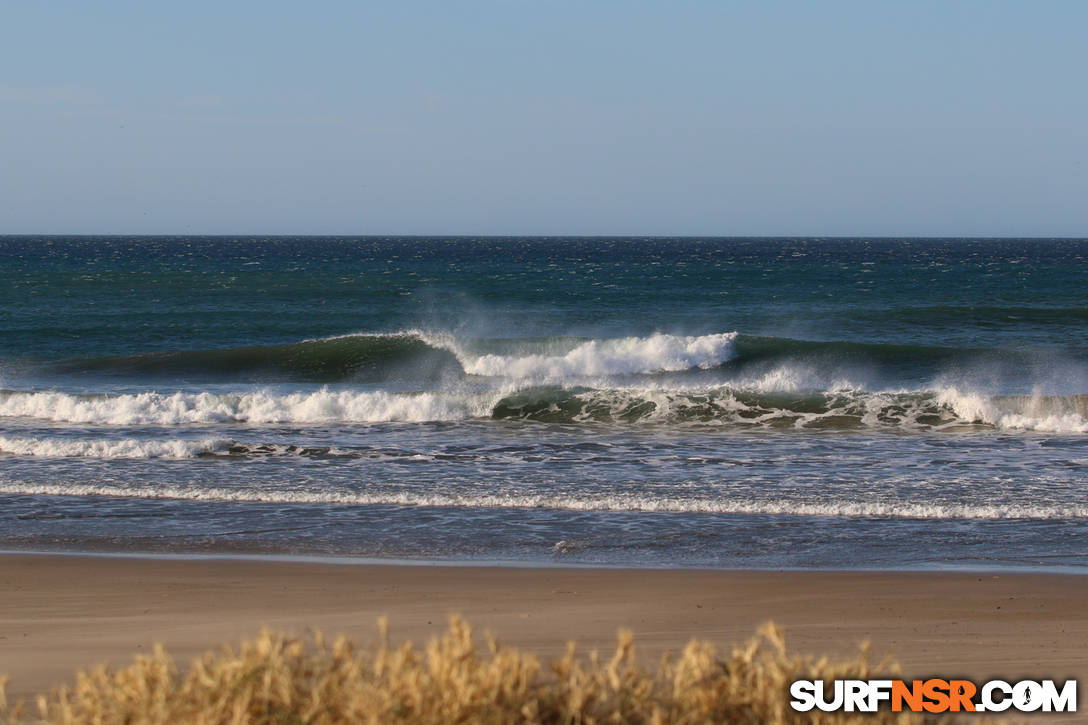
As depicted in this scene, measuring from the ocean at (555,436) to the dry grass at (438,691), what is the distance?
15.5 ft

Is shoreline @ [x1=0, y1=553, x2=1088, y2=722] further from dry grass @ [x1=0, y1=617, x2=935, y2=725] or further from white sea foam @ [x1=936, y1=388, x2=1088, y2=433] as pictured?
white sea foam @ [x1=936, y1=388, x2=1088, y2=433]

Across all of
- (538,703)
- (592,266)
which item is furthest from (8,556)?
(592,266)

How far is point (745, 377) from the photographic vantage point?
73.2ft

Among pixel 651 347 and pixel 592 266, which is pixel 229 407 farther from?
pixel 592 266

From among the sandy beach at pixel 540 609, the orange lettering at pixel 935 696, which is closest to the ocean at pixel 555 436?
the sandy beach at pixel 540 609

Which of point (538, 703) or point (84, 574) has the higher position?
point (538, 703)

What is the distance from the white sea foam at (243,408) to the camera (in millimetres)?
16331

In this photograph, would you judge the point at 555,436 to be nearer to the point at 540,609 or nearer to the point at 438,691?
the point at 540,609

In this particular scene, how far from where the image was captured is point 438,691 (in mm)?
3172

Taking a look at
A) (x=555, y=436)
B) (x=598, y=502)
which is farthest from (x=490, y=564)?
(x=555, y=436)

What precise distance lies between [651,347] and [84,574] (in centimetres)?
1645

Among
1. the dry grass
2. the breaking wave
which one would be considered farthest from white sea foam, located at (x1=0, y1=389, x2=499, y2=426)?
the dry grass

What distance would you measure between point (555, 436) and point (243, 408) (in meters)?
5.16

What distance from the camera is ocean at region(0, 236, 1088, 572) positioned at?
8.91 meters
